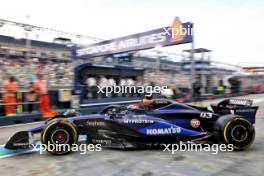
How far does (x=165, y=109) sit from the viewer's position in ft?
16.6

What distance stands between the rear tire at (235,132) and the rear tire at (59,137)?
2.62 metres

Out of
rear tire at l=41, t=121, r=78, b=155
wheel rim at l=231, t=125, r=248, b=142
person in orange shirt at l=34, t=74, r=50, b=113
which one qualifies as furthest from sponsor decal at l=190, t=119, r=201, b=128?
person in orange shirt at l=34, t=74, r=50, b=113

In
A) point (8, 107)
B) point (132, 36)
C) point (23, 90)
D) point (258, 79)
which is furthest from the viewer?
point (258, 79)

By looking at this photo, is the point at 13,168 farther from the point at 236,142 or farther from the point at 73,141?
the point at 236,142

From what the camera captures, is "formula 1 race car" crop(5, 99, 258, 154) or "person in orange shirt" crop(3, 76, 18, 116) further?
"person in orange shirt" crop(3, 76, 18, 116)

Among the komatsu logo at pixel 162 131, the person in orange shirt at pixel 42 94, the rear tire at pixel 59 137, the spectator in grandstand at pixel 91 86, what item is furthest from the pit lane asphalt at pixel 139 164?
the spectator in grandstand at pixel 91 86

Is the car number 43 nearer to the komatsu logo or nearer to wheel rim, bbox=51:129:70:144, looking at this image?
the komatsu logo

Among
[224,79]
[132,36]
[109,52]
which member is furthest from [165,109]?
[224,79]

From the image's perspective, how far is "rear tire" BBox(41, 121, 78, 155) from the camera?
14.0 ft

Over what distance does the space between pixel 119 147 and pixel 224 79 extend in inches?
851

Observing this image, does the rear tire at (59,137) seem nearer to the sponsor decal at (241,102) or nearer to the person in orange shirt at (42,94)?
the sponsor decal at (241,102)

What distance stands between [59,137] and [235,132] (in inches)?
125

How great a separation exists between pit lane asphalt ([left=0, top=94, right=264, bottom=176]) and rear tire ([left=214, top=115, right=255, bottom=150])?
7.1 inches

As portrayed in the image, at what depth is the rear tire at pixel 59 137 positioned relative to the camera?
4.27 meters
